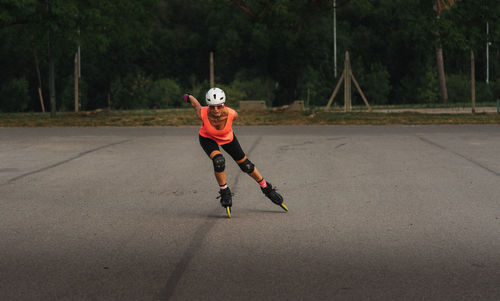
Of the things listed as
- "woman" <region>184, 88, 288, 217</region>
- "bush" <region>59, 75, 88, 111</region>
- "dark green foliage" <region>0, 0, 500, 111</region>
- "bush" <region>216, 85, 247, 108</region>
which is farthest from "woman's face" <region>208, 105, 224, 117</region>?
"bush" <region>59, 75, 88, 111</region>

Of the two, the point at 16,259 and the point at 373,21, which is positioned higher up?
the point at 373,21

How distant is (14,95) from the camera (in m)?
46.9

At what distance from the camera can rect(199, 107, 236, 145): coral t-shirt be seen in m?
8.13

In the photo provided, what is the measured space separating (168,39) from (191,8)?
14.7ft

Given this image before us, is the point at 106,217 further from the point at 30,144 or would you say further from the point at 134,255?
the point at 30,144

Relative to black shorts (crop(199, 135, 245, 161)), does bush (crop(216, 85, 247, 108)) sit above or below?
above

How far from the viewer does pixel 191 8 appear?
57.8 m

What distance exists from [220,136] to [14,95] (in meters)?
41.9

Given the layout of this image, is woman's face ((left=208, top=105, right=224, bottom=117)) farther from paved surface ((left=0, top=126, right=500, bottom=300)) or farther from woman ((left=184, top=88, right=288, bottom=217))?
paved surface ((left=0, top=126, right=500, bottom=300))

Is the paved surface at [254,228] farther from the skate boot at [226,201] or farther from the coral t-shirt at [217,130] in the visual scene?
the coral t-shirt at [217,130]

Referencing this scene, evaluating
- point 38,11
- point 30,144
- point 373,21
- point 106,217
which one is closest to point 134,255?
point 106,217

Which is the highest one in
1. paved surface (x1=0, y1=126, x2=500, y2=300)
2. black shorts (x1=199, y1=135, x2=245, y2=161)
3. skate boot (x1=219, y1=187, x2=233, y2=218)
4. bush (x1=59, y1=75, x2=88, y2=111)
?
bush (x1=59, y1=75, x2=88, y2=111)

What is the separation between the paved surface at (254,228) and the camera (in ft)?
17.0

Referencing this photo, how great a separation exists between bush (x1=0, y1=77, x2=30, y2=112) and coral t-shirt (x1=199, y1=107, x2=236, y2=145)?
136ft
